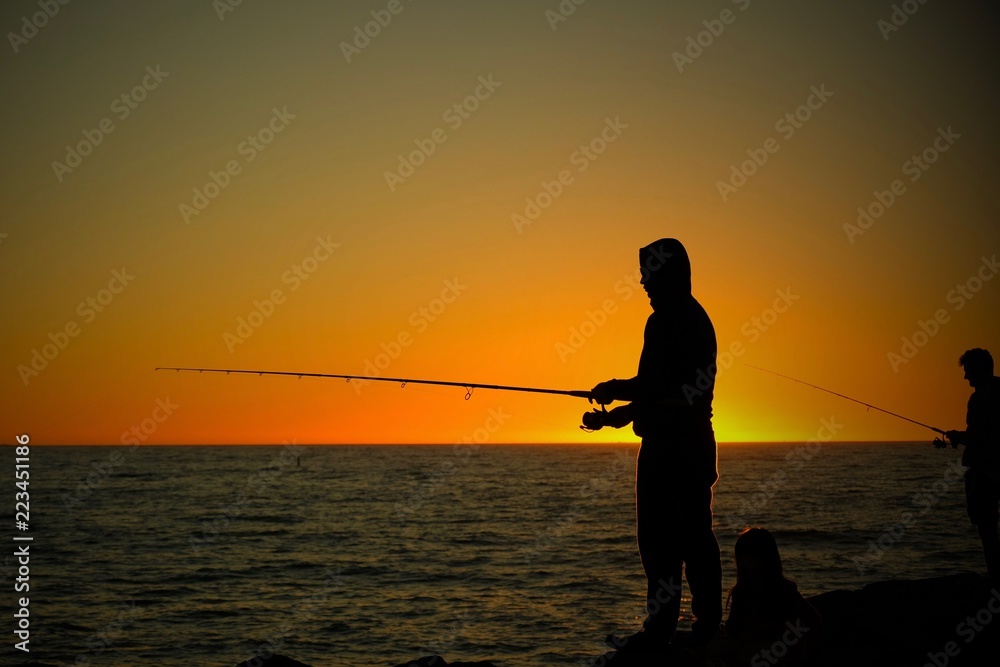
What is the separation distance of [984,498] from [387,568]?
19863 millimetres

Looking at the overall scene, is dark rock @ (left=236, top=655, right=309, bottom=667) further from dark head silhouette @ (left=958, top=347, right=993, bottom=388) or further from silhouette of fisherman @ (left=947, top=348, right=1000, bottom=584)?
dark head silhouette @ (left=958, top=347, right=993, bottom=388)

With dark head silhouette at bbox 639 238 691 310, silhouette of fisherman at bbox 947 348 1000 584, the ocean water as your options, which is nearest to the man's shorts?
silhouette of fisherman at bbox 947 348 1000 584

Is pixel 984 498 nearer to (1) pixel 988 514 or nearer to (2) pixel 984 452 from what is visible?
(1) pixel 988 514

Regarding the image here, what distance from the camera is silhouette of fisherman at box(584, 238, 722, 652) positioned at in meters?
4.93

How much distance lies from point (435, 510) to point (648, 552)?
4189 cm

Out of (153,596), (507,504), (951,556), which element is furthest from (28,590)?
(507,504)

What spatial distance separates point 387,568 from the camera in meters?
25.2

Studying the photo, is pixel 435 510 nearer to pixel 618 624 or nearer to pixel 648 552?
pixel 618 624

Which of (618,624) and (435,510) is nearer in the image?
(618,624)

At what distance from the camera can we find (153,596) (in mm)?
20891

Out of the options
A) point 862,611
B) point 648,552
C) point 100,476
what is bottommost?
point 862,611

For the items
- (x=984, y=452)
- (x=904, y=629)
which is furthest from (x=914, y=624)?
(x=984, y=452)

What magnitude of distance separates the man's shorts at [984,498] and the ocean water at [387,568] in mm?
7839

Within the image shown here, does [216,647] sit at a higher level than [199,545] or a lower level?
lower
